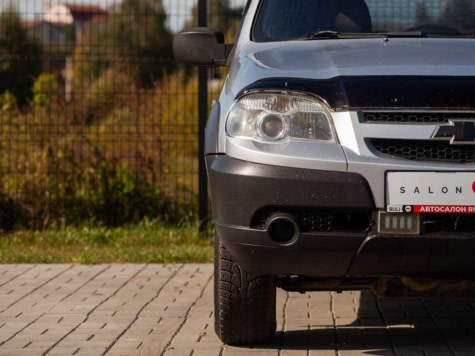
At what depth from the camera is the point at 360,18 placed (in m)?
5.79

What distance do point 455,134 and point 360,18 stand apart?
56.4 inches

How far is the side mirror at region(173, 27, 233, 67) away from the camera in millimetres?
5926

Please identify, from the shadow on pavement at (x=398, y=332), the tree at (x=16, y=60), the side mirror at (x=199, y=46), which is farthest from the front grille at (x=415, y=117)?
the tree at (x=16, y=60)

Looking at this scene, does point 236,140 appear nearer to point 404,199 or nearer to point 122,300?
point 404,199

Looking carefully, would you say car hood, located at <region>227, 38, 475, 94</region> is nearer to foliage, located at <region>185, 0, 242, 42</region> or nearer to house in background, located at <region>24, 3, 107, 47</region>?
foliage, located at <region>185, 0, 242, 42</region>

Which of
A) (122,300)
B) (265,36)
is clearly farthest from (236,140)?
(122,300)

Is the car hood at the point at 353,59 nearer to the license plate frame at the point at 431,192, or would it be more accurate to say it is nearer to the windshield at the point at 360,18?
the windshield at the point at 360,18

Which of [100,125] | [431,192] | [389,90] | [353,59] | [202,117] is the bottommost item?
[100,125]

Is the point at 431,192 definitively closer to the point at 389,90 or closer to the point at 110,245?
the point at 389,90

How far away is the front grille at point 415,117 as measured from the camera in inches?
179

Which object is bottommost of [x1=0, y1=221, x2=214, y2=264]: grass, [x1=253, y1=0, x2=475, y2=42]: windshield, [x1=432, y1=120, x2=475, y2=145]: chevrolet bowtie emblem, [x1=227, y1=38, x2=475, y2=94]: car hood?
[x1=0, y1=221, x2=214, y2=264]: grass

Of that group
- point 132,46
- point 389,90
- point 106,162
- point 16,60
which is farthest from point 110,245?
point 389,90

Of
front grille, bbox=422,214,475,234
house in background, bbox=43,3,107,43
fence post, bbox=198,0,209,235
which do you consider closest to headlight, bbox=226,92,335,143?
front grille, bbox=422,214,475,234

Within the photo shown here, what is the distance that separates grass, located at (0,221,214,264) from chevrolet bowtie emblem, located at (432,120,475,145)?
164 inches
